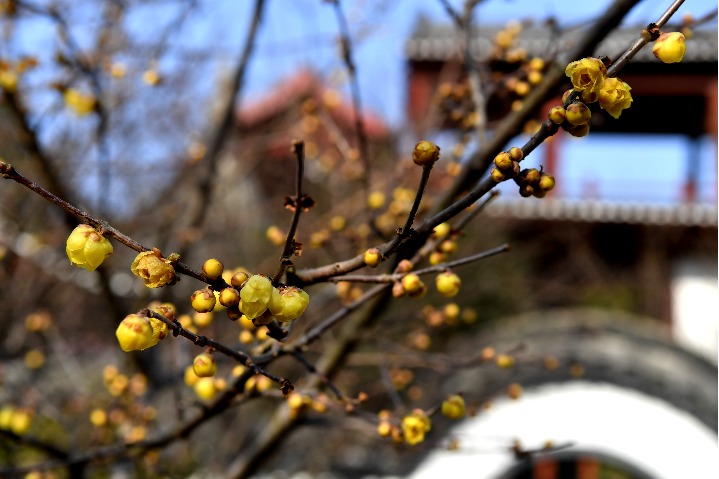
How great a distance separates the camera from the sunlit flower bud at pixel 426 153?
823mm

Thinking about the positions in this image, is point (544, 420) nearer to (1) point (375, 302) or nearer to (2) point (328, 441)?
(2) point (328, 441)

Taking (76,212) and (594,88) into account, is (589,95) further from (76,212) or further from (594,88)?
(76,212)

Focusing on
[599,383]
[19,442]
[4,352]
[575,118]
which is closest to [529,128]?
[575,118]

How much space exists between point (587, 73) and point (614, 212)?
8.95m

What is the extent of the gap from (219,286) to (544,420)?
3976 mm

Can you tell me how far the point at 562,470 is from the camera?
5.50 m

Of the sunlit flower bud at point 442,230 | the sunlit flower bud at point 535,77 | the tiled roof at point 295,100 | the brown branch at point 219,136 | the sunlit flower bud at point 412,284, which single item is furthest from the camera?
the tiled roof at point 295,100

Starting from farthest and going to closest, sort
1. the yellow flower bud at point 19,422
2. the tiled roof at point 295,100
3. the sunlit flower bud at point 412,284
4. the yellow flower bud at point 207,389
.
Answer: the tiled roof at point 295,100 < the yellow flower bud at point 19,422 < the yellow flower bud at point 207,389 < the sunlit flower bud at point 412,284

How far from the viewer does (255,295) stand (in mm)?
825

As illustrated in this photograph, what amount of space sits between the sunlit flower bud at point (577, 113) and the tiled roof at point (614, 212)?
8.03 metres

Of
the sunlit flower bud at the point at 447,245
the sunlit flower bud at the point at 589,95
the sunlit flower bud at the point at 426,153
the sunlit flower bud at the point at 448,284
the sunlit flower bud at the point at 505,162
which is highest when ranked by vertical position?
the sunlit flower bud at the point at 447,245

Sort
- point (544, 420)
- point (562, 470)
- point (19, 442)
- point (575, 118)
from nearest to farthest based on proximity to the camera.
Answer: point (575, 118) → point (19, 442) → point (544, 420) → point (562, 470)

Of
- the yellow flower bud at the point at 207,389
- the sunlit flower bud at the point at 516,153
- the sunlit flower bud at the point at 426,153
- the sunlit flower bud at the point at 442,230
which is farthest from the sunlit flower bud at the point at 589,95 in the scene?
the yellow flower bud at the point at 207,389

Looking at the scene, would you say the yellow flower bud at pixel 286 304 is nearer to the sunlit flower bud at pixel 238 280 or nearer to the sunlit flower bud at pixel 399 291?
the sunlit flower bud at pixel 238 280
